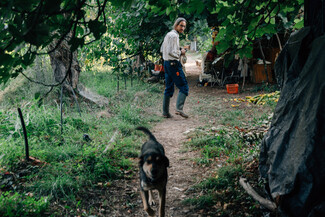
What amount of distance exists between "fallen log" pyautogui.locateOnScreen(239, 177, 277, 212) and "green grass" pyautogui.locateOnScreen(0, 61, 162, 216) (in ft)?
6.16

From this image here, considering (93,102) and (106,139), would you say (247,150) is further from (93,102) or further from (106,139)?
(93,102)

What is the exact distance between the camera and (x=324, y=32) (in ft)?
8.47

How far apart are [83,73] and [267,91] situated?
8.11m

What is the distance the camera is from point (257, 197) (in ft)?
9.86

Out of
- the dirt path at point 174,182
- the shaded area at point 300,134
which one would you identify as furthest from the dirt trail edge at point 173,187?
the shaded area at point 300,134

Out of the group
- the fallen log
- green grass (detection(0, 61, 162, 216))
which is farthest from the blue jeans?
the fallen log

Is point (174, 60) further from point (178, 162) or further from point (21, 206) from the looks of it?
point (21, 206)

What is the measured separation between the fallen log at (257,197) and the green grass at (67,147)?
1.88 metres

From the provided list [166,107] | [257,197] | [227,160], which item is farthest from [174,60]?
[257,197]

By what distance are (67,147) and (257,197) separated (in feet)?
10.6

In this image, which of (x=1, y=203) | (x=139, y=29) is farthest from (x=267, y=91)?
(x=1, y=203)

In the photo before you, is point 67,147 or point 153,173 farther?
point 67,147

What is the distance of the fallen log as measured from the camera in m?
2.72

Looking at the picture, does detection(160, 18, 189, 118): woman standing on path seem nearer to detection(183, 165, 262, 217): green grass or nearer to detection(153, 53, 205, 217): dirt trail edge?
detection(153, 53, 205, 217): dirt trail edge
